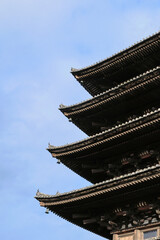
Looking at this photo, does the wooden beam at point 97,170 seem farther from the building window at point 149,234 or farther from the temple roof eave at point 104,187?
the building window at point 149,234

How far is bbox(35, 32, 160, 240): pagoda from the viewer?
57.0 feet

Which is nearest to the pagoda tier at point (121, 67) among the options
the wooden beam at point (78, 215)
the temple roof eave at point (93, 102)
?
the temple roof eave at point (93, 102)

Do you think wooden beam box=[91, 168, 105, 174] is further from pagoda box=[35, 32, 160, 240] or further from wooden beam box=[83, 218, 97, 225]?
wooden beam box=[83, 218, 97, 225]

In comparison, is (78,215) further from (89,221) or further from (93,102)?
(93,102)

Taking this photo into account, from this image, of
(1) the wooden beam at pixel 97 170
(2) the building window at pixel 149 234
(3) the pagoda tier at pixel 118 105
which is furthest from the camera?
(1) the wooden beam at pixel 97 170

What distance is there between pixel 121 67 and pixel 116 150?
19.2ft

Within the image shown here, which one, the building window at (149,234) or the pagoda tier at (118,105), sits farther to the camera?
the pagoda tier at (118,105)

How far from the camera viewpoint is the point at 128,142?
19.4 metres

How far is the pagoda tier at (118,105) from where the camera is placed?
66.7 feet

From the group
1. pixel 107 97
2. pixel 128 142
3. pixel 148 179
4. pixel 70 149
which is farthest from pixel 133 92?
pixel 148 179

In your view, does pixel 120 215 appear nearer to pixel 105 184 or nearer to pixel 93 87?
pixel 105 184

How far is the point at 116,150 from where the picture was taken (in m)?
20.1

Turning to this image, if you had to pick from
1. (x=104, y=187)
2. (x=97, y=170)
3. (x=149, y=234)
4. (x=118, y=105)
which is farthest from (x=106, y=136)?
(x=149, y=234)

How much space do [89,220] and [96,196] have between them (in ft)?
6.43
